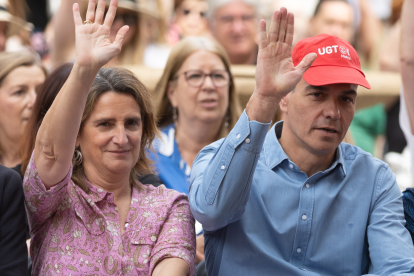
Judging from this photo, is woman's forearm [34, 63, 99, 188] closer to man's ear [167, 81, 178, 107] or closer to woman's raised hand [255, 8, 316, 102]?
woman's raised hand [255, 8, 316, 102]

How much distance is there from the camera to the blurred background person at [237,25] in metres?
4.25

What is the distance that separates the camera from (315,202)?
2.01 metres

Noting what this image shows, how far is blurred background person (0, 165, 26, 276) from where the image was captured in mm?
1770

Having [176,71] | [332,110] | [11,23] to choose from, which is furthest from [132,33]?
[332,110]

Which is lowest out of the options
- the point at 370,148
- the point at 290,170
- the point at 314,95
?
the point at 370,148

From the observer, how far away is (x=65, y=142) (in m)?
1.67

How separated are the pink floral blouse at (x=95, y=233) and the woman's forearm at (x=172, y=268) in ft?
0.06

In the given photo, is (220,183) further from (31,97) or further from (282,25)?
(31,97)

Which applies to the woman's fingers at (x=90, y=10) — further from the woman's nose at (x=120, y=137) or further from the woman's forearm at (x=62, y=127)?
the woman's nose at (x=120, y=137)

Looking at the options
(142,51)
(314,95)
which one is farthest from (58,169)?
(142,51)

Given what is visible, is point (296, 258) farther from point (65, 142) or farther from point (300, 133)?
point (65, 142)

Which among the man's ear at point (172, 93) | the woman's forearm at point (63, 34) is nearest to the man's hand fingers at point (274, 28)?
the man's ear at point (172, 93)

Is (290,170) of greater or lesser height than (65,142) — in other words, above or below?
below

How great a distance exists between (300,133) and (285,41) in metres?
0.42
